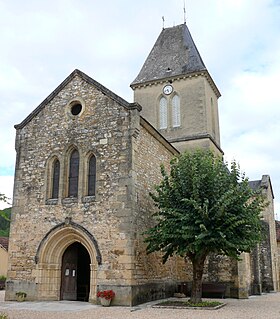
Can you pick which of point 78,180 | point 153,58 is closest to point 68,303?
point 78,180

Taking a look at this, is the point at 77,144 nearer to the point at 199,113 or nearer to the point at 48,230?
the point at 48,230

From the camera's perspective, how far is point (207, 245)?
1372cm

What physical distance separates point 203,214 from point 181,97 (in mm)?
14080

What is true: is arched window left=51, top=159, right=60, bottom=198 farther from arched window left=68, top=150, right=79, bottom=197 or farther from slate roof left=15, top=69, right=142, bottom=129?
slate roof left=15, top=69, right=142, bottom=129

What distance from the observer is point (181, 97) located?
85.5 feet

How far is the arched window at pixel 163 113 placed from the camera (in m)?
26.3

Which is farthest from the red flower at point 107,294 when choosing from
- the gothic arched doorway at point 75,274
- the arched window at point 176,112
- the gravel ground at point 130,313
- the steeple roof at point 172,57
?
the steeple roof at point 172,57

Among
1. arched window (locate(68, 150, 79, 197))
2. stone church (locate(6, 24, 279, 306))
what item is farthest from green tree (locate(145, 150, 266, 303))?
arched window (locate(68, 150, 79, 197))

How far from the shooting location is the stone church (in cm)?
1455

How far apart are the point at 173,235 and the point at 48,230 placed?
5224 millimetres

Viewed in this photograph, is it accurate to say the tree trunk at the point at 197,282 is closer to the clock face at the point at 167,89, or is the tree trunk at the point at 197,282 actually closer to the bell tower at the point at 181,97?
the bell tower at the point at 181,97

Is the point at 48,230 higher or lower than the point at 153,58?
lower

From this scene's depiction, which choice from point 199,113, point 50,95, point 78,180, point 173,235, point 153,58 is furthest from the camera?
point 153,58

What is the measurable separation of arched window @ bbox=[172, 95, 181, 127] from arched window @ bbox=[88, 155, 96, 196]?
11.0 metres
